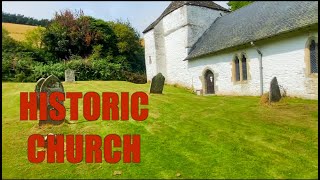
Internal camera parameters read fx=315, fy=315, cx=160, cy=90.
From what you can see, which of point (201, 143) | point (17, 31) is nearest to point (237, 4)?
point (201, 143)

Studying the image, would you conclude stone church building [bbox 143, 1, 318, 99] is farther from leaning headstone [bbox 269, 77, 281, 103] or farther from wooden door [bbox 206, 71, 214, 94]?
leaning headstone [bbox 269, 77, 281, 103]

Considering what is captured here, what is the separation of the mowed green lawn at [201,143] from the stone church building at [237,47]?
4494 mm

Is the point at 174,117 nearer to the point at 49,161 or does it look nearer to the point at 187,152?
the point at 187,152

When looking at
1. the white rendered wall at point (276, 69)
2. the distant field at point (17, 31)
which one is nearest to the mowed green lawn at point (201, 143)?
the white rendered wall at point (276, 69)

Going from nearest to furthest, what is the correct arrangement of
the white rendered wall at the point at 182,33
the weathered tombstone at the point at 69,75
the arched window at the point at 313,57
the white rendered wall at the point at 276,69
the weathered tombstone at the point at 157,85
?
the arched window at the point at 313,57
the white rendered wall at the point at 276,69
the weathered tombstone at the point at 157,85
the weathered tombstone at the point at 69,75
the white rendered wall at the point at 182,33

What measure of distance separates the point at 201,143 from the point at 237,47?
1357 cm

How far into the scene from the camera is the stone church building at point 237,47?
56.0 ft

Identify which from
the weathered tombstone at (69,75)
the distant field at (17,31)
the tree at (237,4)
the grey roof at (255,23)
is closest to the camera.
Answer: the grey roof at (255,23)

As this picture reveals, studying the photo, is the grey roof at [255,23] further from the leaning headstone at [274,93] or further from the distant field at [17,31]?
the distant field at [17,31]

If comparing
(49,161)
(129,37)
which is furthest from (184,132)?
(129,37)

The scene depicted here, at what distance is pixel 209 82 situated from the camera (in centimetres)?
2542

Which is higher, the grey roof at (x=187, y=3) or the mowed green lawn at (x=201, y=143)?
Result: the grey roof at (x=187, y=3)

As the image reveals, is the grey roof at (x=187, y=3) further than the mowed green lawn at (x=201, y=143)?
Yes

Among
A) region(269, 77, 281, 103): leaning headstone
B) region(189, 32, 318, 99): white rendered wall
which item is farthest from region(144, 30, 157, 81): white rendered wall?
region(269, 77, 281, 103): leaning headstone
